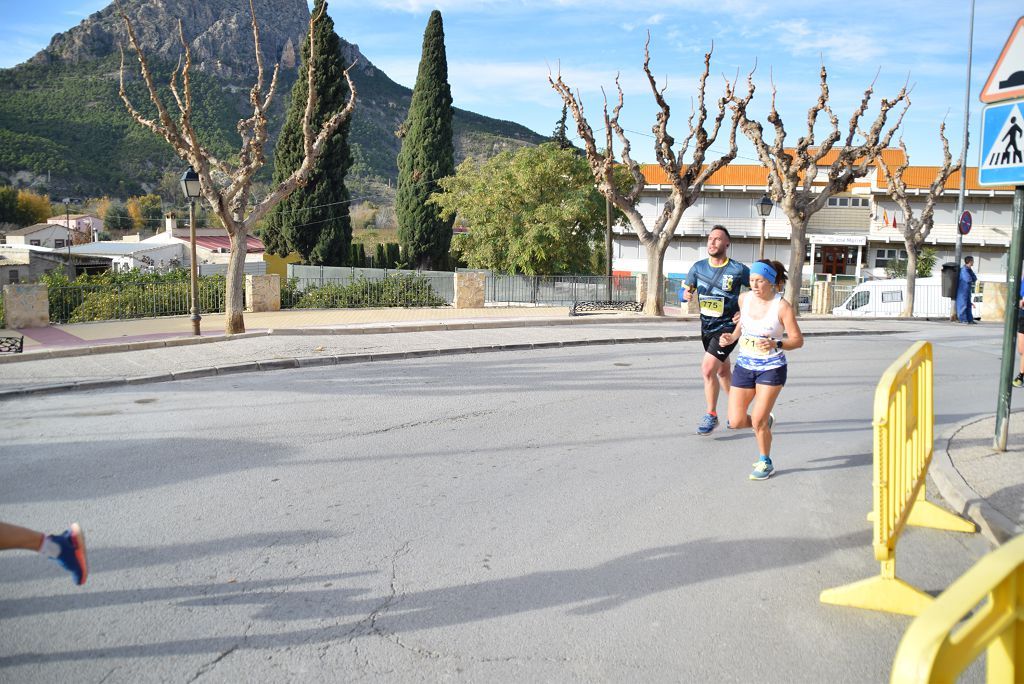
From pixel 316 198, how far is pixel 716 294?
3824cm

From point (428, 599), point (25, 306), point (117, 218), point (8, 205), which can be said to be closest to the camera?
point (428, 599)

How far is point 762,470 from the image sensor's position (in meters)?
6.74

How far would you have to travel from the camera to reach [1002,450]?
7246 mm

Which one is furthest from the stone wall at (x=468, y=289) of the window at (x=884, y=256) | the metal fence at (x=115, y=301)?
the window at (x=884, y=256)

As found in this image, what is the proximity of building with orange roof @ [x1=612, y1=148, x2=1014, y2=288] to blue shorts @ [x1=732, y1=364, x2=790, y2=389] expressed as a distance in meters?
46.2

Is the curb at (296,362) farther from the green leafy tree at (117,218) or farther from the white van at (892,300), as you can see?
the green leafy tree at (117,218)

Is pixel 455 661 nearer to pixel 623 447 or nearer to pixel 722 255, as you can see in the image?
pixel 623 447

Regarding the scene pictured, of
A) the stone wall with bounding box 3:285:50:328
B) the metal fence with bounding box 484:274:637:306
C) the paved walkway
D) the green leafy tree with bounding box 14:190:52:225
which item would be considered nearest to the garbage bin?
the paved walkway

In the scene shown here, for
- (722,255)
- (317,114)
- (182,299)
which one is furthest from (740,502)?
(317,114)

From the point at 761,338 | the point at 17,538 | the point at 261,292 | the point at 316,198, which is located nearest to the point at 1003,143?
the point at 761,338

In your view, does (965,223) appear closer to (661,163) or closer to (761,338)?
(661,163)

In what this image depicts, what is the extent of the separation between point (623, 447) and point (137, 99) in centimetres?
9618

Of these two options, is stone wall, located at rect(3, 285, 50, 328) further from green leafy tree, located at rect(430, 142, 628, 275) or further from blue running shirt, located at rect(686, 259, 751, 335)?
green leafy tree, located at rect(430, 142, 628, 275)

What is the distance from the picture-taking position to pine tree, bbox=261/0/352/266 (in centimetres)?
4197
